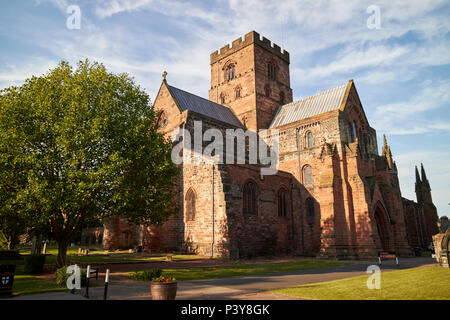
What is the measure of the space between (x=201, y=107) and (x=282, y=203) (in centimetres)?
1549

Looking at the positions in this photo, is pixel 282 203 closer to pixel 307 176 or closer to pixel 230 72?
pixel 307 176

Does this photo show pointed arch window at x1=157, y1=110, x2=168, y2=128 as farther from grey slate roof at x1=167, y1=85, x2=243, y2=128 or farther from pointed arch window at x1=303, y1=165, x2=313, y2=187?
pointed arch window at x1=303, y1=165, x2=313, y2=187

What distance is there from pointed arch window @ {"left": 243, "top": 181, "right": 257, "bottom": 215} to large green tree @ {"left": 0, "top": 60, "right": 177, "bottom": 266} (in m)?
10.6

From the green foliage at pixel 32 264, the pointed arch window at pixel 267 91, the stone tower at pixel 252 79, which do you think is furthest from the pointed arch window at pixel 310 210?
the green foliage at pixel 32 264

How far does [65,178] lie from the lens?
15.6 meters

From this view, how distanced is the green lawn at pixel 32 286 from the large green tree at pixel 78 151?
279 centimetres

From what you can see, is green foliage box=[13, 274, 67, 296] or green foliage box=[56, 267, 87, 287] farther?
green foliage box=[56, 267, 87, 287]

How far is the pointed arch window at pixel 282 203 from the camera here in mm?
32750

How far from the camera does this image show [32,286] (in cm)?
1230

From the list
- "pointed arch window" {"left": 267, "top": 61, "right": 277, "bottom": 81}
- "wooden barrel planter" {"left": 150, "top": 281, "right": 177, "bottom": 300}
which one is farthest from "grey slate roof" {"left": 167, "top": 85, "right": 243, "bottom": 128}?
"wooden barrel planter" {"left": 150, "top": 281, "right": 177, "bottom": 300}

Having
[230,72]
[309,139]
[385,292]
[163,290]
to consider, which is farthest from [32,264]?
[230,72]

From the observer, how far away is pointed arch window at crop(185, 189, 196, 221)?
90.5ft
